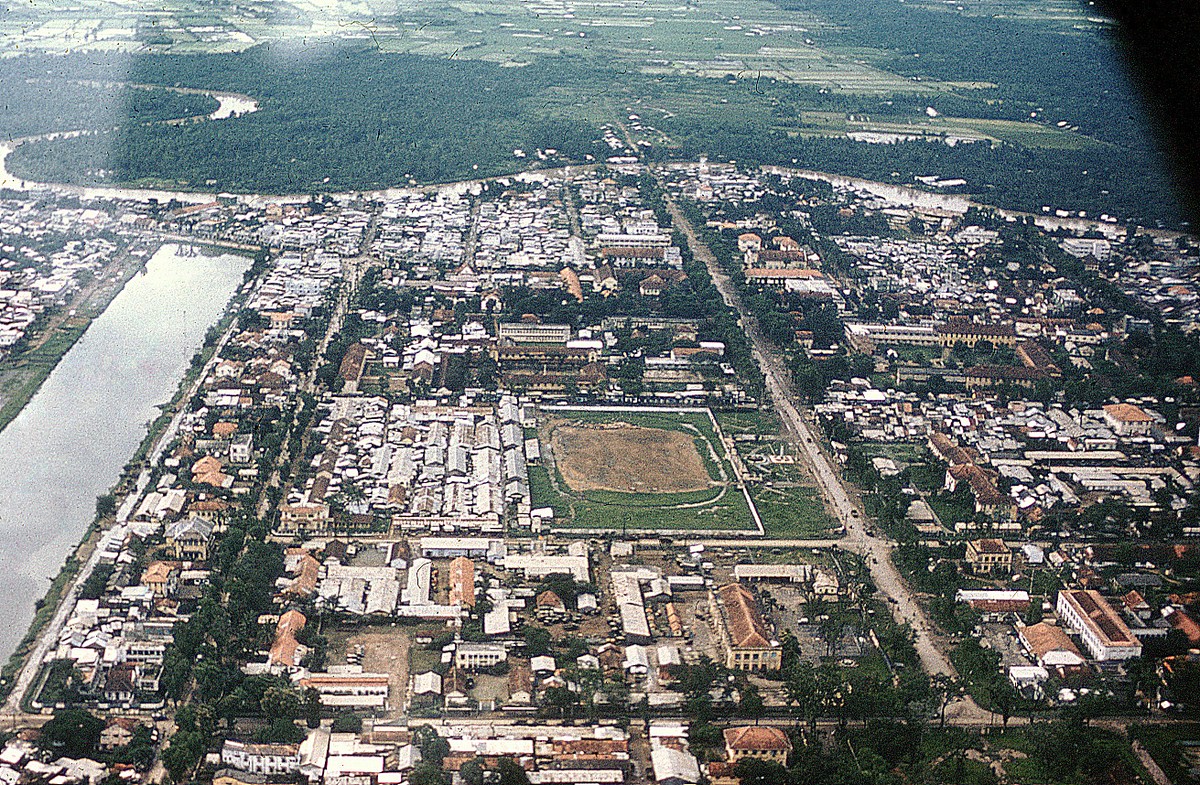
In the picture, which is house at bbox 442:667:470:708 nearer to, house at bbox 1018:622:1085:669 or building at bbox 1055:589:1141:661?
house at bbox 1018:622:1085:669

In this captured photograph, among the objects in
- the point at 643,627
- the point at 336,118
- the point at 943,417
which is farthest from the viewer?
the point at 336,118

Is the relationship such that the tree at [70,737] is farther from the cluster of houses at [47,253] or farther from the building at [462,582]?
the cluster of houses at [47,253]

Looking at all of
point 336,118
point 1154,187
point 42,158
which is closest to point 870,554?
point 1154,187

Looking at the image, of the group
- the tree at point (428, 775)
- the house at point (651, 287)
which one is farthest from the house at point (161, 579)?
the house at point (651, 287)

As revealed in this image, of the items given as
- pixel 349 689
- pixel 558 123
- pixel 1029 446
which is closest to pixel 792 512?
pixel 1029 446

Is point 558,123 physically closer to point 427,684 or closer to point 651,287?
point 651,287

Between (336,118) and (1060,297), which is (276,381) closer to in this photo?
(1060,297)
